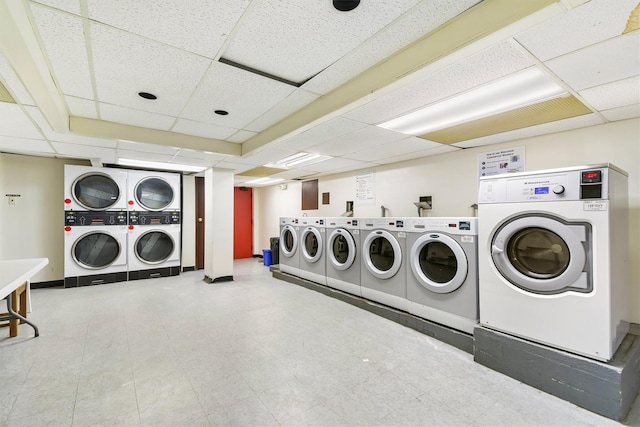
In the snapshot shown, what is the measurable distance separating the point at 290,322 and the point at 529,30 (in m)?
3.12

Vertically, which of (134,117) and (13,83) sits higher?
(134,117)

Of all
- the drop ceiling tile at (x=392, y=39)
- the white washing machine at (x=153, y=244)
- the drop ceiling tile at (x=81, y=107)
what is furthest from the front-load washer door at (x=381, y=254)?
the white washing machine at (x=153, y=244)

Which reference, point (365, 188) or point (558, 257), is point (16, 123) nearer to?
point (365, 188)

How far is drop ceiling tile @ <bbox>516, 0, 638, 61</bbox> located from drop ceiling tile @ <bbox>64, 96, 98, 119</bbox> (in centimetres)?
325

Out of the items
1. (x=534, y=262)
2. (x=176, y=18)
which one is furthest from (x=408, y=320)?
(x=176, y=18)

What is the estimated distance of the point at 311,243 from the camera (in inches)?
A: 189

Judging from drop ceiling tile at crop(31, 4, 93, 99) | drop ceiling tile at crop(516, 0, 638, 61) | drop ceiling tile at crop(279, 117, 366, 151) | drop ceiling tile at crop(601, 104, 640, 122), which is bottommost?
drop ceiling tile at crop(601, 104, 640, 122)

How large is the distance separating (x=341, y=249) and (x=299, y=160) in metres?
1.53

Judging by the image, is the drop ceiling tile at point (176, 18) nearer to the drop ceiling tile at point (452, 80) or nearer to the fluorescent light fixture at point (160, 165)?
the drop ceiling tile at point (452, 80)

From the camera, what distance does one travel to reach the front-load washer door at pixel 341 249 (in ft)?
12.7

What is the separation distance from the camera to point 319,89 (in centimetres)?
226

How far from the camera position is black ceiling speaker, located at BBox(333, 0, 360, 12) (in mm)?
1317

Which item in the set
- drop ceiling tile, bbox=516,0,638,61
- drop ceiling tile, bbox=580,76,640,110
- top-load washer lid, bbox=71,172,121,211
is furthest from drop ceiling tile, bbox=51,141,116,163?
drop ceiling tile, bbox=580,76,640,110

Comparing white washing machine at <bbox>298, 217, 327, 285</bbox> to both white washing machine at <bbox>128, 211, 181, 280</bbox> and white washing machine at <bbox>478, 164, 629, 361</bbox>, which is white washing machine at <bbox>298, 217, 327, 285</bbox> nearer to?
Result: white washing machine at <bbox>478, 164, 629, 361</bbox>
